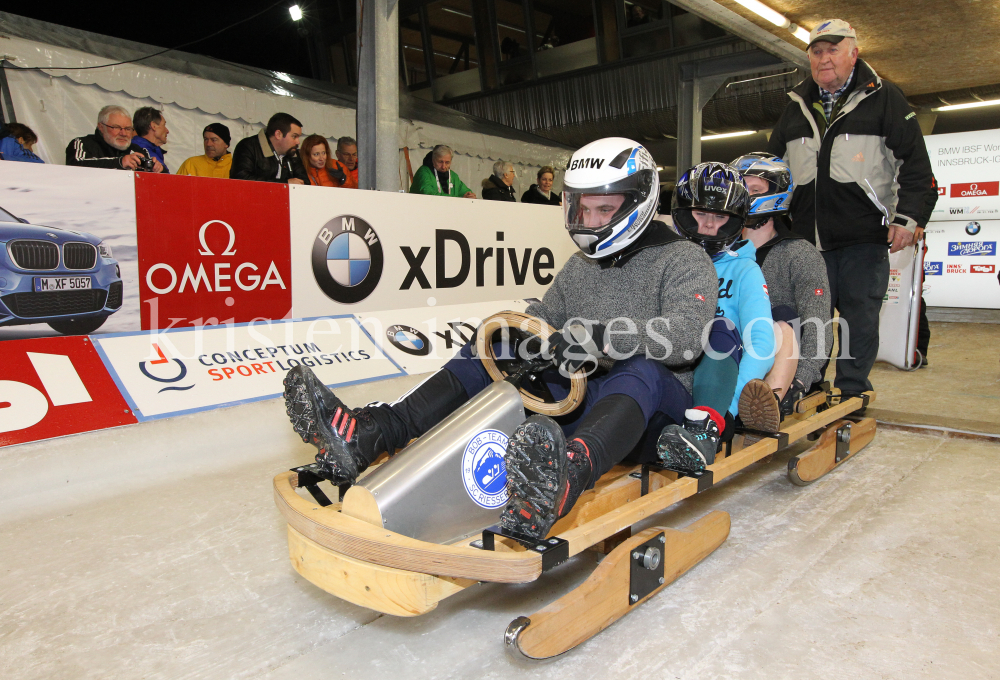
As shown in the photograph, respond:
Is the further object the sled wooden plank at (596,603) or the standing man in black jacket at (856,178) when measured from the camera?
the standing man in black jacket at (856,178)

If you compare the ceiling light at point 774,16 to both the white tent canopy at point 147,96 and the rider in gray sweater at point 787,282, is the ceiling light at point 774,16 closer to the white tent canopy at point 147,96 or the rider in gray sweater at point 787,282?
the rider in gray sweater at point 787,282

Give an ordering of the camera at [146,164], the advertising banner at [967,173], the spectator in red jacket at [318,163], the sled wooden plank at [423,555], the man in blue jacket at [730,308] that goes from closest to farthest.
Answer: the sled wooden plank at [423,555], the man in blue jacket at [730,308], the camera at [146,164], the spectator in red jacket at [318,163], the advertising banner at [967,173]

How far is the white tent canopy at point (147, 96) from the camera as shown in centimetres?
530

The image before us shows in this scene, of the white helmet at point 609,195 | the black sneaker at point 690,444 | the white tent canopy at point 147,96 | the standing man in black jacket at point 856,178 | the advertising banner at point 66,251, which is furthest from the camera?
the white tent canopy at point 147,96

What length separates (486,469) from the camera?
1.63 meters

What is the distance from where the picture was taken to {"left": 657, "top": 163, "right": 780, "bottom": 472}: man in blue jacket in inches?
81.3

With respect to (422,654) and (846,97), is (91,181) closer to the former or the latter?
(422,654)

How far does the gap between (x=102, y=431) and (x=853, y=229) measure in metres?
3.50

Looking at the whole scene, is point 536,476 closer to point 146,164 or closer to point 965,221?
point 146,164

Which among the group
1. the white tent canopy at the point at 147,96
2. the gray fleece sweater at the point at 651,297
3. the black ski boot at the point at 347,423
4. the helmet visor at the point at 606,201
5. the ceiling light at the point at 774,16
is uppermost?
the ceiling light at the point at 774,16

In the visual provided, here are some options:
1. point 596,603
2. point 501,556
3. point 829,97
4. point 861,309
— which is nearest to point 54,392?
point 501,556

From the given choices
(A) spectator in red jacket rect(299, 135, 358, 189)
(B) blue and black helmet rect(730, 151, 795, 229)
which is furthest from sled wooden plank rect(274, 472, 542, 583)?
(A) spectator in red jacket rect(299, 135, 358, 189)

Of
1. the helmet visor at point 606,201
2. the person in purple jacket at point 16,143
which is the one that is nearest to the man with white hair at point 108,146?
the person in purple jacket at point 16,143

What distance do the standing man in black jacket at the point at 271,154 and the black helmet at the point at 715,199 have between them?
9.92ft
